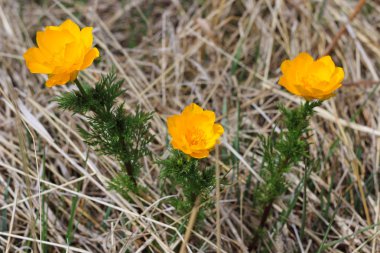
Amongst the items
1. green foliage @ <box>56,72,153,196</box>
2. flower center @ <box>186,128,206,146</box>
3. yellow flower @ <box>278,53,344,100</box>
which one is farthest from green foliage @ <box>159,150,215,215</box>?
yellow flower @ <box>278,53,344,100</box>

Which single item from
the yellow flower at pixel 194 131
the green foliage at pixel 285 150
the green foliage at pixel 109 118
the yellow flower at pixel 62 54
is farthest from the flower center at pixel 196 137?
the yellow flower at pixel 62 54

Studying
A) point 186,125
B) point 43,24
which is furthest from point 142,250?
point 43,24

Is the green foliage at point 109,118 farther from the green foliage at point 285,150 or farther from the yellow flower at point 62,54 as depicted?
the green foliage at point 285,150

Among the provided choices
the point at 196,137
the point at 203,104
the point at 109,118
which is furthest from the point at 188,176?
the point at 203,104

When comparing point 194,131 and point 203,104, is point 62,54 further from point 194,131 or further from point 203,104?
point 203,104

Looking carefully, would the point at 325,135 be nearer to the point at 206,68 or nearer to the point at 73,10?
the point at 206,68

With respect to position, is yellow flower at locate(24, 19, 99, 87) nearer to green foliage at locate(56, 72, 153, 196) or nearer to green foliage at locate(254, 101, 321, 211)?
green foliage at locate(56, 72, 153, 196)
